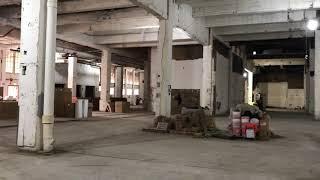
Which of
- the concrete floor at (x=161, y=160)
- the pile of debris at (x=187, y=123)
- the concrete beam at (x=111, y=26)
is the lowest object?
the concrete floor at (x=161, y=160)

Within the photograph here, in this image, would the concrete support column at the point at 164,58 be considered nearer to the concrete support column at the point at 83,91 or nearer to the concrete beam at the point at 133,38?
the concrete beam at the point at 133,38

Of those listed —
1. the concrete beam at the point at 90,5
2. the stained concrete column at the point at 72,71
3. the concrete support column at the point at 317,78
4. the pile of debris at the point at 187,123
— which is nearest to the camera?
the pile of debris at the point at 187,123

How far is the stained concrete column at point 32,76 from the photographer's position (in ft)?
21.5

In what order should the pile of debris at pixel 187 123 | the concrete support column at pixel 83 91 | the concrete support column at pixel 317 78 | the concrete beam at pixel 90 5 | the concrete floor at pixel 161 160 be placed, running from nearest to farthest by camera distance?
1. the concrete floor at pixel 161 160
2. the pile of debris at pixel 187 123
3. the concrete beam at pixel 90 5
4. the concrete support column at pixel 317 78
5. the concrete support column at pixel 83 91

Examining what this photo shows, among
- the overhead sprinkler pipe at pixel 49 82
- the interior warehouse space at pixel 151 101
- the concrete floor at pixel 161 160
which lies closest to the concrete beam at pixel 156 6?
the interior warehouse space at pixel 151 101

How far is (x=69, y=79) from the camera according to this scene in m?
24.7

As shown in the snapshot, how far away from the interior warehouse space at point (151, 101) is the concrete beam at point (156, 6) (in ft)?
0.12

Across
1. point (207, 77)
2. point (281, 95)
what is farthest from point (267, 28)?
point (281, 95)

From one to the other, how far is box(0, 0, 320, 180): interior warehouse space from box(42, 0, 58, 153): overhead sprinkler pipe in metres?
0.02

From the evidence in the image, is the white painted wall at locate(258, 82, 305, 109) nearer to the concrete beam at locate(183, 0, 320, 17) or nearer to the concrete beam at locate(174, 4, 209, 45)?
the concrete beam at locate(174, 4, 209, 45)

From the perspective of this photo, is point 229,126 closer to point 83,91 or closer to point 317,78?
point 317,78

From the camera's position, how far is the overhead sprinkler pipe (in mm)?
6559

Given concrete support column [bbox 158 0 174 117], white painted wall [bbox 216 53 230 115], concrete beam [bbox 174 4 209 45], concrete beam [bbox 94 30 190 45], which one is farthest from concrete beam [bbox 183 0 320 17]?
white painted wall [bbox 216 53 230 115]

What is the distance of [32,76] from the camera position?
659cm
